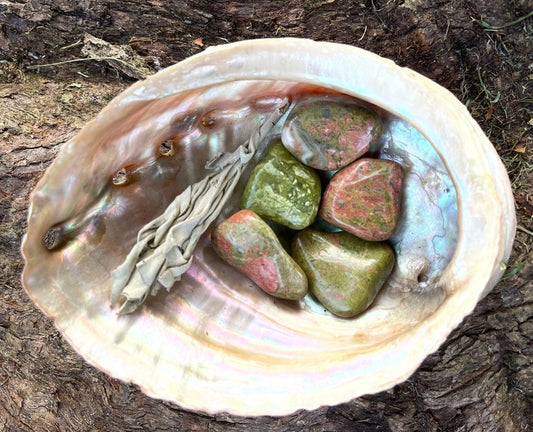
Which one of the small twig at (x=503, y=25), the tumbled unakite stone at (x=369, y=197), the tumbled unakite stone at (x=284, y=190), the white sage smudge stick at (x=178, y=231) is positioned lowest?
the white sage smudge stick at (x=178, y=231)

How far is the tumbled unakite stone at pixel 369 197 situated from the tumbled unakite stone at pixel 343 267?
0.18ft

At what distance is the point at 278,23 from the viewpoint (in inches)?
48.6

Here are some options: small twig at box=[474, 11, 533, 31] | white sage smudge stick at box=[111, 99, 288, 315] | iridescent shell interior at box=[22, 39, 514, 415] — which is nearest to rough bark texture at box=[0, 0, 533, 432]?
small twig at box=[474, 11, 533, 31]

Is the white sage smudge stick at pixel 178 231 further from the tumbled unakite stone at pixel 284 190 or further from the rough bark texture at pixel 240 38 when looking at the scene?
the rough bark texture at pixel 240 38

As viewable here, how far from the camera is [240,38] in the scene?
4.15 feet

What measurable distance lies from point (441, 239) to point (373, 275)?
158mm

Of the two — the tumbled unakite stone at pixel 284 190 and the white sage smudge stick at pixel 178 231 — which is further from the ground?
the tumbled unakite stone at pixel 284 190

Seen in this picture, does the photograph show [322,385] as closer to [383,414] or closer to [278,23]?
[383,414]

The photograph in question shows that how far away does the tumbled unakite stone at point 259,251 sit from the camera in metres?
1.09

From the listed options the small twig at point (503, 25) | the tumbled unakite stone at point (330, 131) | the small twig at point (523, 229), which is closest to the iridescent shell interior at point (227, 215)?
the tumbled unakite stone at point (330, 131)

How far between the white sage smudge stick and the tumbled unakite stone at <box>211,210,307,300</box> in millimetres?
55

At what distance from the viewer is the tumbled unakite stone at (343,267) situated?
1107mm

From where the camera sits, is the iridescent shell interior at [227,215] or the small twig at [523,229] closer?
the iridescent shell interior at [227,215]

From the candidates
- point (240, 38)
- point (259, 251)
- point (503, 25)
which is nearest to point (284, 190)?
point (259, 251)
